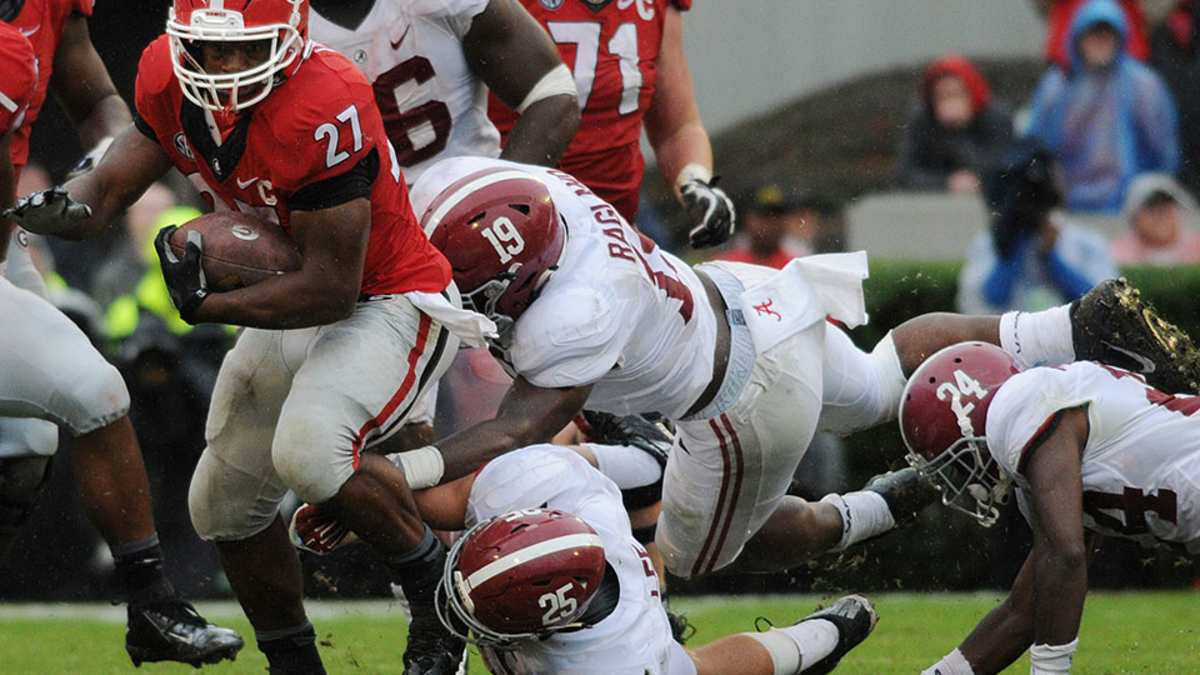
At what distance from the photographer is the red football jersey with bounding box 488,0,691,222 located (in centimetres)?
694

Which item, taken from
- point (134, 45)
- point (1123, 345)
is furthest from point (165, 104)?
point (134, 45)

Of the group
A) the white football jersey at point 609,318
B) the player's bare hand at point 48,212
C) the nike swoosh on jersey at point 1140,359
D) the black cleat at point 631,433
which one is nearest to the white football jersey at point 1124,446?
the nike swoosh on jersey at point 1140,359

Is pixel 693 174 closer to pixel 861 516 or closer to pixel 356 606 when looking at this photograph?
pixel 861 516

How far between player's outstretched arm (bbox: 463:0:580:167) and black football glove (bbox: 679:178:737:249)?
0.67m

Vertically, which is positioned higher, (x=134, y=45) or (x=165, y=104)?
(x=165, y=104)

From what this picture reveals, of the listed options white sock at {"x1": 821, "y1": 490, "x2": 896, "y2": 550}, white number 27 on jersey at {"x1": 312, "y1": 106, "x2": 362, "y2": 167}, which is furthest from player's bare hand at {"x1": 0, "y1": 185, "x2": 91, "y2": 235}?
white sock at {"x1": 821, "y1": 490, "x2": 896, "y2": 550}

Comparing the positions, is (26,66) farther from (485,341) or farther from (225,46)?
(485,341)

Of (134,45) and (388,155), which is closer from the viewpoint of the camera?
(388,155)

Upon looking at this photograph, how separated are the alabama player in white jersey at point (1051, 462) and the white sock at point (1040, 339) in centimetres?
43

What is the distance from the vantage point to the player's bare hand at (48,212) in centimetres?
518

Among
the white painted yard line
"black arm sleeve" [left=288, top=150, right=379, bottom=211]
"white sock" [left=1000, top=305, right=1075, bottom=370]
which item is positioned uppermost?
"black arm sleeve" [left=288, top=150, right=379, bottom=211]

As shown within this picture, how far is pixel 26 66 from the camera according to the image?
18.9 feet

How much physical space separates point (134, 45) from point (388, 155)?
5.82 meters

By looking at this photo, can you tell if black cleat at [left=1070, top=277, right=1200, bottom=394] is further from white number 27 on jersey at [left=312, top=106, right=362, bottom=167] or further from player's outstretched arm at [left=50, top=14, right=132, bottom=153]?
player's outstretched arm at [left=50, top=14, right=132, bottom=153]
